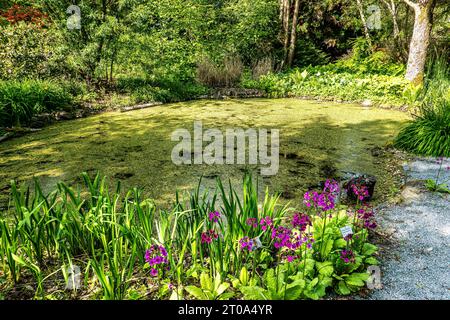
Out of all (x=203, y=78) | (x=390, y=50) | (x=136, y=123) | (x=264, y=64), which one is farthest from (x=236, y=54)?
(x=136, y=123)

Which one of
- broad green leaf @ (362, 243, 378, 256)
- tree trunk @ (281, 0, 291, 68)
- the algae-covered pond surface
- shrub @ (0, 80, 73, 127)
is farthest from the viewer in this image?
tree trunk @ (281, 0, 291, 68)

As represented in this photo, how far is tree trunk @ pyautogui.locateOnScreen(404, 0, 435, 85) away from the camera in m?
6.26

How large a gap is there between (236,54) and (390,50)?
14.5 ft

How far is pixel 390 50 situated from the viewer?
31.0 feet

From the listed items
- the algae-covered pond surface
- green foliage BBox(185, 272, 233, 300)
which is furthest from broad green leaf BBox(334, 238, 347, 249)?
the algae-covered pond surface

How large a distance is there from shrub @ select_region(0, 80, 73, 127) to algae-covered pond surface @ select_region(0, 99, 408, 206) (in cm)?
48

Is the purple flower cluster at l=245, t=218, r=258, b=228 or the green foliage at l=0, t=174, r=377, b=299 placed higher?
the purple flower cluster at l=245, t=218, r=258, b=228

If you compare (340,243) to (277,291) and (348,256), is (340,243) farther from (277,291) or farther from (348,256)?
(277,291)

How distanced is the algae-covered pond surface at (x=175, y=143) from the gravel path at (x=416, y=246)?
1.74 ft

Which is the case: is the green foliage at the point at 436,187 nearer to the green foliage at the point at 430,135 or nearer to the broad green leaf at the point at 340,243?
the green foliage at the point at 430,135

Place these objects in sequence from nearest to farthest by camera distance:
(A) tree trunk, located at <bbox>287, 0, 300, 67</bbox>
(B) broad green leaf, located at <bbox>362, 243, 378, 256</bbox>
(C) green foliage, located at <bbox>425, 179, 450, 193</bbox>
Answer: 1. (B) broad green leaf, located at <bbox>362, 243, 378, 256</bbox>
2. (C) green foliage, located at <bbox>425, 179, 450, 193</bbox>
3. (A) tree trunk, located at <bbox>287, 0, 300, 67</bbox>

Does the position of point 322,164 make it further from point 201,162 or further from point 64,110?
point 64,110

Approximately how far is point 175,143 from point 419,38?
5395 millimetres

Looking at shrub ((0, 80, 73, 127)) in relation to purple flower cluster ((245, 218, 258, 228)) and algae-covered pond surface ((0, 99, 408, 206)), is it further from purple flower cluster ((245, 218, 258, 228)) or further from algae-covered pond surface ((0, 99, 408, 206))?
purple flower cluster ((245, 218, 258, 228))
